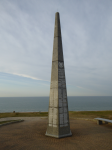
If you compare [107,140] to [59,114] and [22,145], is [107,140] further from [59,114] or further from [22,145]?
[22,145]

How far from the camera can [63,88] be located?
32.7 feet

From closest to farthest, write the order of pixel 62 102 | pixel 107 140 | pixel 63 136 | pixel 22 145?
pixel 22 145 < pixel 107 140 < pixel 63 136 < pixel 62 102

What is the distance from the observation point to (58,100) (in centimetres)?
951

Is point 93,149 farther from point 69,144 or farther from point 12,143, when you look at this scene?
point 12,143

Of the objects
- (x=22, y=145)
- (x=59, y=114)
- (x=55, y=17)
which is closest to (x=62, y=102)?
(x=59, y=114)

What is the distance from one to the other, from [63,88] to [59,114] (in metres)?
2.18

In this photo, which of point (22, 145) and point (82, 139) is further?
point (82, 139)

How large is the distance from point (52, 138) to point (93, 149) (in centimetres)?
318

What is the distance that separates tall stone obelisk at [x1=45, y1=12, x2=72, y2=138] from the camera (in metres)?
9.25

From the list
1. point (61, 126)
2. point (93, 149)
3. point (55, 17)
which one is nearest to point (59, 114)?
point (61, 126)

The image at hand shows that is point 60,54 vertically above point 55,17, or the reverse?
point 55,17

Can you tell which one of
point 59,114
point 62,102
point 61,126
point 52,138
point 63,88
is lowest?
point 52,138

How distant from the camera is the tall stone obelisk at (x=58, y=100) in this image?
9250 mm

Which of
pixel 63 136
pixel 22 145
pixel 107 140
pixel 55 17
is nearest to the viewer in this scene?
pixel 22 145
